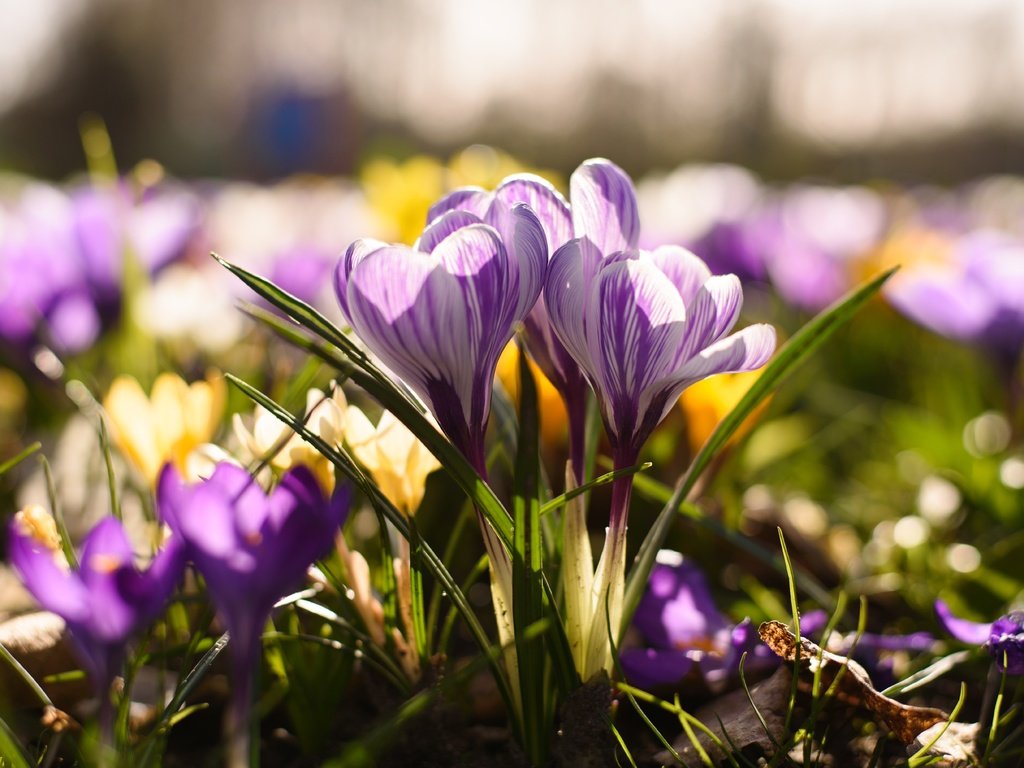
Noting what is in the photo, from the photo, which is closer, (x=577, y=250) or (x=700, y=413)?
(x=577, y=250)

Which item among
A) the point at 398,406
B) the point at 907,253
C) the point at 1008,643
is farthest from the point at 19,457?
the point at 907,253

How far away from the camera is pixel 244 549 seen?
561mm

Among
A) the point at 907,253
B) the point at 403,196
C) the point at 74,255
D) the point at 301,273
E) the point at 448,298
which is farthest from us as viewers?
the point at 907,253

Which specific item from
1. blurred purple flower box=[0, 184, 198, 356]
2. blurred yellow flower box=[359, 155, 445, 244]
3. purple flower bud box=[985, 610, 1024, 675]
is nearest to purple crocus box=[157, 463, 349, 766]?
purple flower bud box=[985, 610, 1024, 675]

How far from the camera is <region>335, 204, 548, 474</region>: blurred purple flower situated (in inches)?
24.7

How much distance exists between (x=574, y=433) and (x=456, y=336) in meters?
0.17

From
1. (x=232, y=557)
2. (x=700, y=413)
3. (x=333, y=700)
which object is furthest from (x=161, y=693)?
(x=700, y=413)

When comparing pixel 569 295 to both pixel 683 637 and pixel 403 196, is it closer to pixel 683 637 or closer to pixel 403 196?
pixel 683 637

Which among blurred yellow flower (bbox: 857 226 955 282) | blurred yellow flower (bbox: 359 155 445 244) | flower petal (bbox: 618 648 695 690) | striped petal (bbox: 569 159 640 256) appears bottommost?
blurred yellow flower (bbox: 857 226 955 282)

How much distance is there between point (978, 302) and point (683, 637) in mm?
848

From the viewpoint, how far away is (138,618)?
553 millimetres

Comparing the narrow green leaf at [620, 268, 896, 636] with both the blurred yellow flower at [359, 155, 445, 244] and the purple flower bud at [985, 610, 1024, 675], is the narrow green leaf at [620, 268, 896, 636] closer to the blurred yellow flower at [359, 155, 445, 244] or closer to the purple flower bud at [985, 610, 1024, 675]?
the purple flower bud at [985, 610, 1024, 675]

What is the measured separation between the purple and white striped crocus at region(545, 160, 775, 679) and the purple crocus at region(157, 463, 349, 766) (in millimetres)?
229

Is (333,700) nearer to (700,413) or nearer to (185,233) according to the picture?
(700,413)
